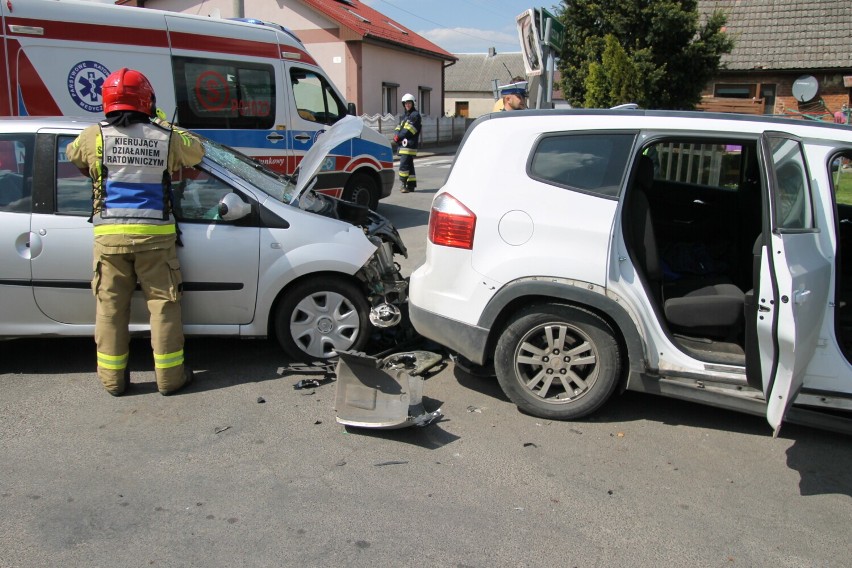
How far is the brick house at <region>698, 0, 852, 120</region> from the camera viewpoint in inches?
866

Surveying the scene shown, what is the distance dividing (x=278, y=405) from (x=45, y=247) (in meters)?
1.85

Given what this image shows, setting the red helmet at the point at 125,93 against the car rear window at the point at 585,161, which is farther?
the red helmet at the point at 125,93

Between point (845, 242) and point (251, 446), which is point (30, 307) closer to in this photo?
point (251, 446)

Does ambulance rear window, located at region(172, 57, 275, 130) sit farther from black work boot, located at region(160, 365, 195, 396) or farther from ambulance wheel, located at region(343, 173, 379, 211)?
black work boot, located at region(160, 365, 195, 396)

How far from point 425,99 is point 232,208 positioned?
1111 inches

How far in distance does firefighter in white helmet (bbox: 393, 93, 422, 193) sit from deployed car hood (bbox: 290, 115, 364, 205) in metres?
8.31

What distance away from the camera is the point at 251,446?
12.7 ft

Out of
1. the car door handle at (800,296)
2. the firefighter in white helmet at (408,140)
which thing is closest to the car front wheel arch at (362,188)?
the firefighter in white helmet at (408,140)

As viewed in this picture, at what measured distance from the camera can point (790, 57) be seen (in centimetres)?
2266

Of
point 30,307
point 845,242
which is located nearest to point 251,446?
point 30,307

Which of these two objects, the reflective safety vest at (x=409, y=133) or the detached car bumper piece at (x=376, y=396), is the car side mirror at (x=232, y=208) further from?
the reflective safety vest at (x=409, y=133)

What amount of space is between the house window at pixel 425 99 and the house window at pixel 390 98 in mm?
2368

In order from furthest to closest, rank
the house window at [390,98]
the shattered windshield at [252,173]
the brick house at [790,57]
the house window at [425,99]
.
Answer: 1. the house window at [425,99]
2. the house window at [390,98]
3. the brick house at [790,57]
4. the shattered windshield at [252,173]

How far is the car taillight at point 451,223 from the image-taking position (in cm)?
410
